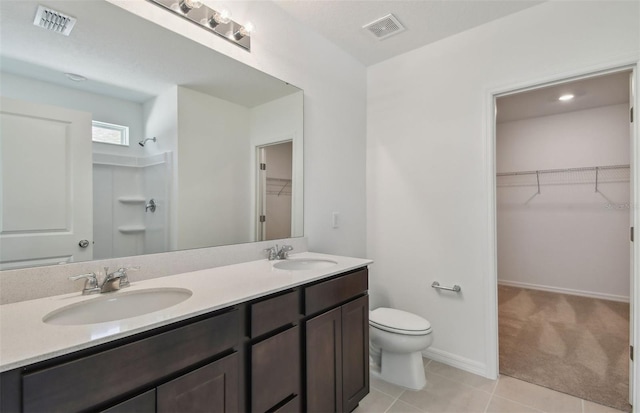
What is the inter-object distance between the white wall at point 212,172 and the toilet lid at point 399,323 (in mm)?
1096

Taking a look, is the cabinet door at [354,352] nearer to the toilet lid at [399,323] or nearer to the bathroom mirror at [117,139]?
the toilet lid at [399,323]

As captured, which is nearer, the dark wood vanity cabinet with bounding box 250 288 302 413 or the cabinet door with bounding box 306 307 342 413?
the dark wood vanity cabinet with bounding box 250 288 302 413

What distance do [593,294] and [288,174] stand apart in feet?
14.3

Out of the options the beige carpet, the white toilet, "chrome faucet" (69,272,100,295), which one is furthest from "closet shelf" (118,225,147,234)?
the beige carpet

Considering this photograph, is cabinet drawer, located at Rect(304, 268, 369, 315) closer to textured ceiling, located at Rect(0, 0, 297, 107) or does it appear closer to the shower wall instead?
the shower wall

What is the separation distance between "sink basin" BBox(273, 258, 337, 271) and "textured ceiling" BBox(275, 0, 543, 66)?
5.59 ft

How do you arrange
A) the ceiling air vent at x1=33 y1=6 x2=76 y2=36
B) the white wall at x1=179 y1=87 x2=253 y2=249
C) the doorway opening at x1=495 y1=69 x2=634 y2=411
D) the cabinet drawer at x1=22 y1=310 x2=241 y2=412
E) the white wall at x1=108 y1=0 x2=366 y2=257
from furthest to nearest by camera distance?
the doorway opening at x1=495 y1=69 x2=634 y2=411, the white wall at x1=108 y1=0 x2=366 y2=257, the white wall at x1=179 y1=87 x2=253 y2=249, the ceiling air vent at x1=33 y1=6 x2=76 y2=36, the cabinet drawer at x1=22 y1=310 x2=241 y2=412

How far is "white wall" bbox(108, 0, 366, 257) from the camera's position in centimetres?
186

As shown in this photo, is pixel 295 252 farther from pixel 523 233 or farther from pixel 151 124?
pixel 523 233

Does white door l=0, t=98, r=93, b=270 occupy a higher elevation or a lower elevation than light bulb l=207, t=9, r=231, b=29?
lower

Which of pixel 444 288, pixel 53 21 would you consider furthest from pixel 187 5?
pixel 444 288

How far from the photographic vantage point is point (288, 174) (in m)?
2.11

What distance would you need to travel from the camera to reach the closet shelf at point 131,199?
4.35 ft

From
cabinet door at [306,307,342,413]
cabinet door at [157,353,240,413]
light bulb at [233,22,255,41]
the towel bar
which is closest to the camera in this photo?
cabinet door at [157,353,240,413]
